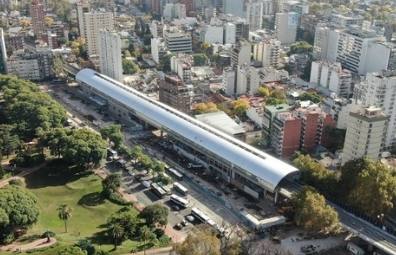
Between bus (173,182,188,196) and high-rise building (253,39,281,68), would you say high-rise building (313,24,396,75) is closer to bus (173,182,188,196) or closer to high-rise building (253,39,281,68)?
high-rise building (253,39,281,68)

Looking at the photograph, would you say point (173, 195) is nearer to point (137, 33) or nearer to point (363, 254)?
point (363, 254)

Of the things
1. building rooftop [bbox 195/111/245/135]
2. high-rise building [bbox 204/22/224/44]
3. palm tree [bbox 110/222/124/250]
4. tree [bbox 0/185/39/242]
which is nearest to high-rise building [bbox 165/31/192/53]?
high-rise building [bbox 204/22/224/44]

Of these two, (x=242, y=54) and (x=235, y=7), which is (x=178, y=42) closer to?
(x=242, y=54)

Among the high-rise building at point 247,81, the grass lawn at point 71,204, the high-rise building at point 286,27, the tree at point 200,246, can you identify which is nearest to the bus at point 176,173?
the grass lawn at point 71,204

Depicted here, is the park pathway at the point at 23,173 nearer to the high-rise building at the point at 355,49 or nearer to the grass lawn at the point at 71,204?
the grass lawn at the point at 71,204

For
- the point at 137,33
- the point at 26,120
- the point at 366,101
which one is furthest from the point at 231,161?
the point at 137,33

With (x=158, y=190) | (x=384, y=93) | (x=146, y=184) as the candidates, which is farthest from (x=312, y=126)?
(x=146, y=184)
